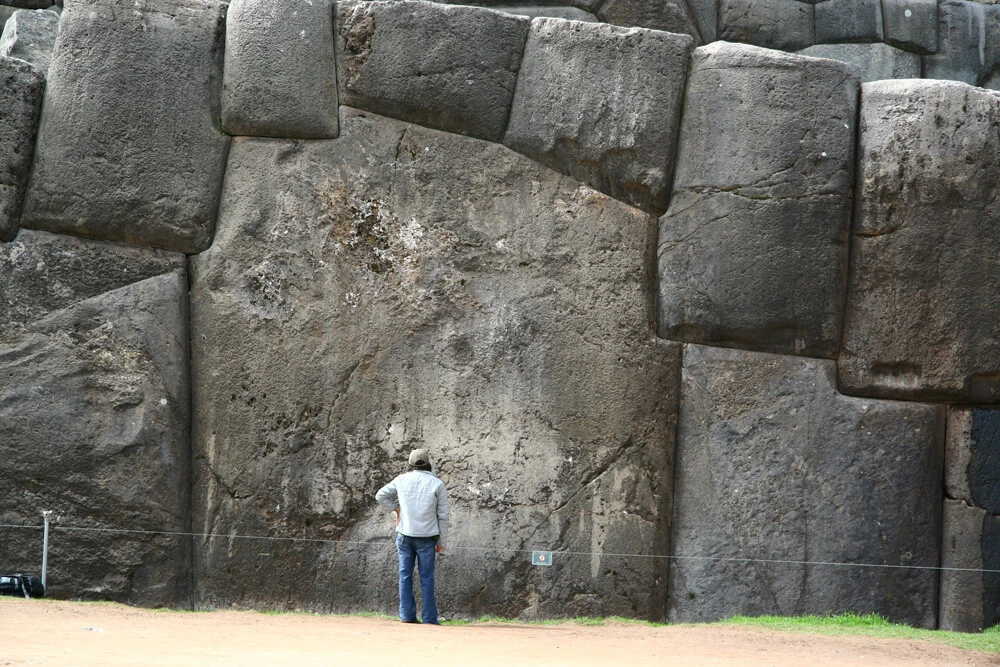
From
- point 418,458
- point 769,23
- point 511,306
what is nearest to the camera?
point 418,458

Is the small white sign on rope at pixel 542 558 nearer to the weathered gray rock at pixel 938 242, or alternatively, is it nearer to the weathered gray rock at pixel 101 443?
the weathered gray rock at pixel 101 443

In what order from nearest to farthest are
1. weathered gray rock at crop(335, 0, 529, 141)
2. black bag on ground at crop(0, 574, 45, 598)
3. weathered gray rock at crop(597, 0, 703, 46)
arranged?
black bag on ground at crop(0, 574, 45, 598)
weathered gray rock at crop(335, 0, 529, 141)
weathered gray rock at crop(597, 0, 703, 46)

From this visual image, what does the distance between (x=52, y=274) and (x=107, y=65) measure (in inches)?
50.3

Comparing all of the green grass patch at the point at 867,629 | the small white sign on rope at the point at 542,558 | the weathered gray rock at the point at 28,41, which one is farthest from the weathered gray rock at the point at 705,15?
the green grass patch at the point at 867,629

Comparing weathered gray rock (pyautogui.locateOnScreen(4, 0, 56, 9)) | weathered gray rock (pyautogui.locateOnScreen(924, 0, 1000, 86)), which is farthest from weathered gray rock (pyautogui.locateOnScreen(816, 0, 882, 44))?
weathered gray rock (pyautogui.locateOnScreen(4, 0, 56, 9))

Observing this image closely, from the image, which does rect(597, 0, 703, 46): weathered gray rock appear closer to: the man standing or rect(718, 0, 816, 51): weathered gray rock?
rect(718, 0, 816, 51): weathered gray rock

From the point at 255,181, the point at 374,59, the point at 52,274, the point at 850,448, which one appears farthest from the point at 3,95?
the point at 850,448

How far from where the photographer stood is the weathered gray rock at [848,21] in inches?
523

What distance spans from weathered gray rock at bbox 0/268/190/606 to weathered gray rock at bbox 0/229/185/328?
7cm

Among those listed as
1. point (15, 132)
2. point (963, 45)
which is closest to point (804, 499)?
point (15, 132)

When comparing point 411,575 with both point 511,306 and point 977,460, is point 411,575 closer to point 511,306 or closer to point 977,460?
point 511,306

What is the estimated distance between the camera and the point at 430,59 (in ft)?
23.9

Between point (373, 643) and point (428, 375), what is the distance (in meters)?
2.01

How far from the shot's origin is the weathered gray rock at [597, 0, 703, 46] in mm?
12438
